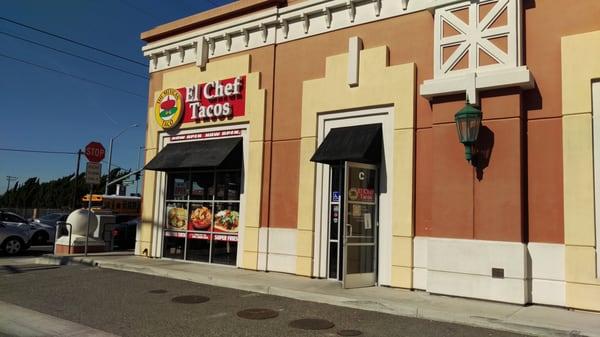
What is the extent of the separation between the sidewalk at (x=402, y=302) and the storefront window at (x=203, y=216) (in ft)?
2.62

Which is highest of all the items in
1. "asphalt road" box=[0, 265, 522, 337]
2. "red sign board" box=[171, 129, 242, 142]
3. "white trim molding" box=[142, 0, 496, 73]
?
"white trim molding" box=[142, 0, 496, 73]

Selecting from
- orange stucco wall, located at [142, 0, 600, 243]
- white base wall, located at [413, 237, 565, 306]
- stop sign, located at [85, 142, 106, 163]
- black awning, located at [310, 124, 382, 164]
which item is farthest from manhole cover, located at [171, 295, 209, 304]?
stop sign, located at [85, 142, 106, 163]

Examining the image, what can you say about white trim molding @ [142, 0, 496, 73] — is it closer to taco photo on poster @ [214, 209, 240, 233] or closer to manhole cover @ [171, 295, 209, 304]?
taco photo on poster @ [214, 209, 240, 233]

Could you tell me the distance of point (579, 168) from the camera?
27.9 feet

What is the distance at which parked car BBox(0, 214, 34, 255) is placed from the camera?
58.5ft

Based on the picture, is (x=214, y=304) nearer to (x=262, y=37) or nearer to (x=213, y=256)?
(x=213, y=256)

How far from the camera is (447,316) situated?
7.81 metres

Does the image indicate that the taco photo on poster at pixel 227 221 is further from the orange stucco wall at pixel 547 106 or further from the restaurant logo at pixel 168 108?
the orange stucco wall at pixel 547 106

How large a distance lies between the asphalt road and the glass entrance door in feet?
5.07

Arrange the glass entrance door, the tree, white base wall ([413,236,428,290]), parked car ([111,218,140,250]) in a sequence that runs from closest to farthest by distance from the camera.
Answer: white base wall ([413,236,428,290]), the glass entrance door, parked car ([111,218,140,250]), the tree

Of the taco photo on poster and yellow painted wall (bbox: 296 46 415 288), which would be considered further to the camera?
the taco photo on poster

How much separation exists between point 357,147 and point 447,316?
162 inches

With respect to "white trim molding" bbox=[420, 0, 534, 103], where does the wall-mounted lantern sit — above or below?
below

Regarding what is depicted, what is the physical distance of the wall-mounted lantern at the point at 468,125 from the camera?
902cm
